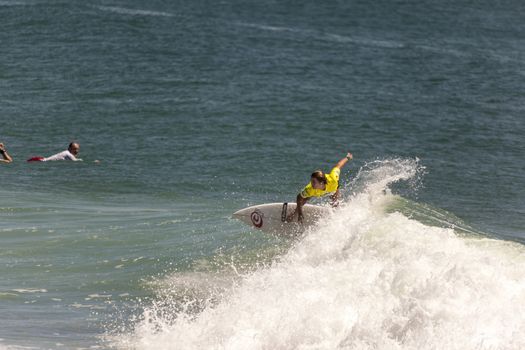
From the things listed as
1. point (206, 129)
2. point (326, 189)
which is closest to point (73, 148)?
point (206, 129)

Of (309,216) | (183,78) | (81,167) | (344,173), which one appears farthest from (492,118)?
(309,216)

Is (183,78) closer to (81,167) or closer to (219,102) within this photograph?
(219,102)

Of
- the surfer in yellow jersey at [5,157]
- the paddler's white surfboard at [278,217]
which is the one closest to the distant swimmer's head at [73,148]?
the surfer in yellow jersey at [5,157]

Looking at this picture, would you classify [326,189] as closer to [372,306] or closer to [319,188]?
[319,188]

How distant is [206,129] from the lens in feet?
102

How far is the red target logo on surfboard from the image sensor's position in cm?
1752

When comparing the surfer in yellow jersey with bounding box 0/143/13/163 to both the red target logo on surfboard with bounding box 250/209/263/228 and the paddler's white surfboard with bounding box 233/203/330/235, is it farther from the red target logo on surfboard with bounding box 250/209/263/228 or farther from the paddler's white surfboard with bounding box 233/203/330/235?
the red target logo on surfboard with bounding box 250/209/263/228

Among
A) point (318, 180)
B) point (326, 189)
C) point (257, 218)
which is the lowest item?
point (257, 218)

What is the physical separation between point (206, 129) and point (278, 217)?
46.3 feet

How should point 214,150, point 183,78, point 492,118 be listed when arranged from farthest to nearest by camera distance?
point 183,78 → point 492,118 → point 214,150

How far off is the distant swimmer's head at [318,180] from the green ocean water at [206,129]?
3.38 feet

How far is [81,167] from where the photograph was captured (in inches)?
1042

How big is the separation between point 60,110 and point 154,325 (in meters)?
21.6

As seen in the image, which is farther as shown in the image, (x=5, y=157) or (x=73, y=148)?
(x=73, y=148)
